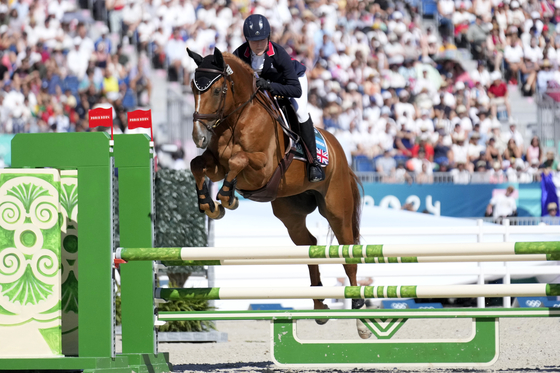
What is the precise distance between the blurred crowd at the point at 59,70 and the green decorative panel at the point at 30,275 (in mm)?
8250

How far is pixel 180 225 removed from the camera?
7.51 metres

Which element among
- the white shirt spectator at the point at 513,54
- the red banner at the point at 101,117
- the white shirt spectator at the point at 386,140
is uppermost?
the white shirt spectator at the point at 513,54

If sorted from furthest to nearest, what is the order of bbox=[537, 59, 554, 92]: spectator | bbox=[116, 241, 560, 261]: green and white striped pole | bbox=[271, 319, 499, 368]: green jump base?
bbox=[537, 59, 554, 92]: spectator
bbox=[271, 319, 499, 368]: green jump base
bbox=[116, 241, 560, 261]: green and white striped pole

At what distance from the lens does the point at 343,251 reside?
391 cm

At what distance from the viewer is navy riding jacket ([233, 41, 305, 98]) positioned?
510cm

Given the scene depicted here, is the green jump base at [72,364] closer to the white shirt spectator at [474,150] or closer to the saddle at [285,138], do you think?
the saddle at [285,138]

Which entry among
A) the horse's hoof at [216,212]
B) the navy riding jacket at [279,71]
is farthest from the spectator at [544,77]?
the horse's hoof at [216,212]

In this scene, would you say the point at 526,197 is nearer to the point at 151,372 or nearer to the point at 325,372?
the point at 325,372

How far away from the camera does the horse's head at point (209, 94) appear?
178 inches

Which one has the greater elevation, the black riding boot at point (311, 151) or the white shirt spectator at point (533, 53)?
the white shirt spectator at point (533, 53)

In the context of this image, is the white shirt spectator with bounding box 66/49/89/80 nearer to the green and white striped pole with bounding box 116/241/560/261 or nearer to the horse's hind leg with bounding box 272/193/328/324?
the horse's hind leg with bounding box 272/193/328/324

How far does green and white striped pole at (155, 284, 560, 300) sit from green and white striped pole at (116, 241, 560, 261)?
0.21 meters

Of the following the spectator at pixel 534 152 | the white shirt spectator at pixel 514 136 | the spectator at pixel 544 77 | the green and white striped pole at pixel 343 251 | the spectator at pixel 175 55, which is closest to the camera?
the green and white striped pole at pixel 343 251

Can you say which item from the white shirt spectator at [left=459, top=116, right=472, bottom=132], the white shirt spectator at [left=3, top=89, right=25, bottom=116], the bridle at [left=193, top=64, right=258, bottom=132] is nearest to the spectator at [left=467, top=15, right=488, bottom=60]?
the white shirt spectator at [left=459, top=116, right=472, bottom=132]
